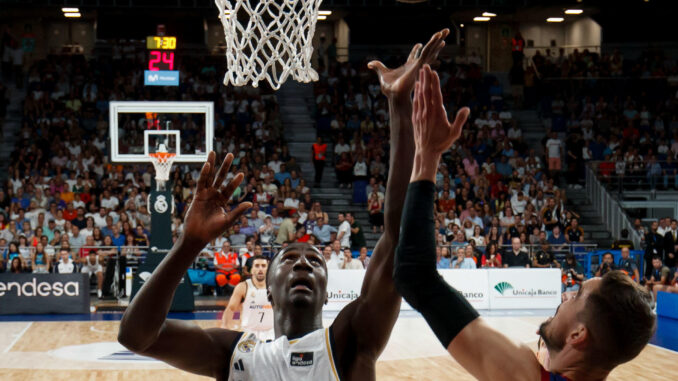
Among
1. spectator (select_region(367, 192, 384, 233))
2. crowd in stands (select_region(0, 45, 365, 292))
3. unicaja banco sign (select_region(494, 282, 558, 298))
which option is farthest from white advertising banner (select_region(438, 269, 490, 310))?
spectator (select_region(367, 192, 384, 233))

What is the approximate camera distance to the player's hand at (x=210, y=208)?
241 centimetres

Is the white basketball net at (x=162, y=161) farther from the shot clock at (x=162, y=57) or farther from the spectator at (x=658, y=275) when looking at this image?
the spectator at (x=658, y=275)

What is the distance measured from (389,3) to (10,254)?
13.9 meters

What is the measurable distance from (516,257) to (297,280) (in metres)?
14.0

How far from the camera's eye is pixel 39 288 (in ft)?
48.7

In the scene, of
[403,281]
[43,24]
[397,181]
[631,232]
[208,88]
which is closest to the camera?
[403,281]

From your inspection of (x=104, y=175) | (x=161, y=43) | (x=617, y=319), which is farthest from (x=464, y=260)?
(x=617, y=319)

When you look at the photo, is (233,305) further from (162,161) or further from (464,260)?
(464,260)

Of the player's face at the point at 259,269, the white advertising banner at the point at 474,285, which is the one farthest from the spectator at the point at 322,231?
the player's face at the point at 259,269

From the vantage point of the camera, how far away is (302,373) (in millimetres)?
2834

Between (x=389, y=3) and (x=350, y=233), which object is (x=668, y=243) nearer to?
(x=350, y=233)

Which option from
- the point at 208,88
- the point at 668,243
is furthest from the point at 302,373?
the point at 208,88

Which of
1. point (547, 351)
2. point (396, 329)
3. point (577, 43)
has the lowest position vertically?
point (396, 329)

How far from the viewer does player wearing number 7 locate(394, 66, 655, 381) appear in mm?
2012
